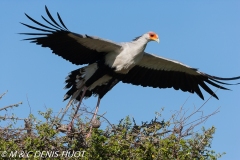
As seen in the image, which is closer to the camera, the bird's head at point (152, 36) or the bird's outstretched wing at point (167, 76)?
the bird's head at point (152, 36)

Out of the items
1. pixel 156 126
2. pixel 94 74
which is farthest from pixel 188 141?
pixel 94 74

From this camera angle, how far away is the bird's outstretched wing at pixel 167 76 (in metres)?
9.47

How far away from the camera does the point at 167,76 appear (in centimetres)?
970

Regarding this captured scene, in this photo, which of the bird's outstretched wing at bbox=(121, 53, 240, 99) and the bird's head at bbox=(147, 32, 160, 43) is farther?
the bird's outstretched wing at bbox=(121, 53, 240, 99)

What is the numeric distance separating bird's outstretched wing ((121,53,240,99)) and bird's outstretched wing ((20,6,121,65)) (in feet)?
2.35

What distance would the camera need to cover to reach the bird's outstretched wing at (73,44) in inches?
324

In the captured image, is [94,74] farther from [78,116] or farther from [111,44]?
[78,116]

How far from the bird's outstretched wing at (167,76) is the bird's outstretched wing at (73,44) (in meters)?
0.71

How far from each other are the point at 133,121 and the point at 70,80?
56.4 inches

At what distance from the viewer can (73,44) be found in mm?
8609

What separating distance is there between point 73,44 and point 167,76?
180cm

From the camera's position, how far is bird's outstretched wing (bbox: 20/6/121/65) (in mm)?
8242

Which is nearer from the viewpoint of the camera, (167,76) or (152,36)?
(152,36)

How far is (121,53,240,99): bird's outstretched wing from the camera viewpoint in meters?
9.47
